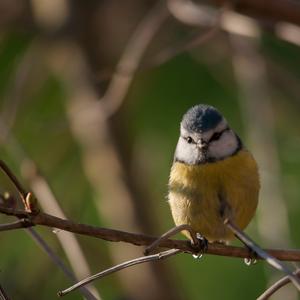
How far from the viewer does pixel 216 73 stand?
3873 millimetres

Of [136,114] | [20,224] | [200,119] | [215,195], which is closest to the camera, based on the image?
[20,224]

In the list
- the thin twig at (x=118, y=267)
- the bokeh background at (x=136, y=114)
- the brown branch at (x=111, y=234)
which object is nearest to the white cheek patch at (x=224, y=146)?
the bokeh background at (x=136, y=114)

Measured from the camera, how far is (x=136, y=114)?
14.0ft

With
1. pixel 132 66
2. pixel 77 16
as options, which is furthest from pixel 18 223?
pixel 77 16

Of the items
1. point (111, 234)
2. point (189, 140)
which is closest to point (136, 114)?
point (189, 140)

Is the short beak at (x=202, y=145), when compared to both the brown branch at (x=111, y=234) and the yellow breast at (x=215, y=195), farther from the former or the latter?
the brown branch at (x=111, y=234)

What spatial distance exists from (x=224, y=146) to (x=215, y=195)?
26 centimetres

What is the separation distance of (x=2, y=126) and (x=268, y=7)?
38.5 inches

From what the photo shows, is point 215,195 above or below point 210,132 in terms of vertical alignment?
below

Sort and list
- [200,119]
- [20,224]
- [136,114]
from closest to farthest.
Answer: [20,224]
[200,119]
[136,114]

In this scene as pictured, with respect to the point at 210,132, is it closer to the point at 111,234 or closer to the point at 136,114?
the point at 111,234

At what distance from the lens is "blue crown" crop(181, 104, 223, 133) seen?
243cm

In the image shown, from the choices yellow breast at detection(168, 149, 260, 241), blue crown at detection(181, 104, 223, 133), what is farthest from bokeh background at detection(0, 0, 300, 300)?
yellow breast at detection(168, 149, 260, 241)

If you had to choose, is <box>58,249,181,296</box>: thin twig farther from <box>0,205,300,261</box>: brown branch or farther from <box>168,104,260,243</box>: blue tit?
<box>168,104,260,243</box>: blue tit
